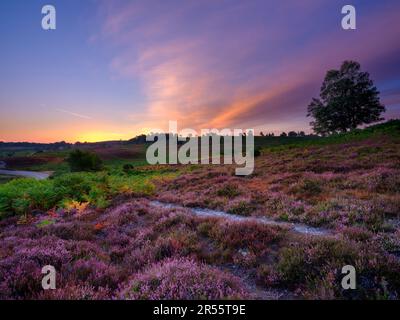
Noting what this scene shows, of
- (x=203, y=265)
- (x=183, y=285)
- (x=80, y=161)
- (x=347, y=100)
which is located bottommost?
(x=203, y=265)

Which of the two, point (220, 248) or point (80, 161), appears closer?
point (220, 248)

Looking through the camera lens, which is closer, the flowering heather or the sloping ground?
the flowering heather

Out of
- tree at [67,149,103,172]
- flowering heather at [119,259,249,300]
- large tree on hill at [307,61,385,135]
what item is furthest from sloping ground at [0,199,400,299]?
large tree on hill at [307,61,385,135]

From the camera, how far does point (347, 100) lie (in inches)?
1946

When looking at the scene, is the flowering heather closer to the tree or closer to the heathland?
the heathland

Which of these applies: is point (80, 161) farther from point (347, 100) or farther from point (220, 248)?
point (347, 100)

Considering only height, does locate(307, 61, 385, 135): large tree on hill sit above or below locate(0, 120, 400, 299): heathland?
above

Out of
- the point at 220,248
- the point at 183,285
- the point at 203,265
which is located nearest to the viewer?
the point at 183,285

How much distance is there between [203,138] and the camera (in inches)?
3305

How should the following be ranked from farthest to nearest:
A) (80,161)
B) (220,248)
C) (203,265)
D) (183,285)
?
(80,161), (220,248), (203,265), (183,285)

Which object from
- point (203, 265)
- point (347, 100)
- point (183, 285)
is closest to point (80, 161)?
point (203, 265)

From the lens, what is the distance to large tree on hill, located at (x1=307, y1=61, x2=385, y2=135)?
161 ft
